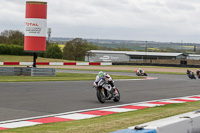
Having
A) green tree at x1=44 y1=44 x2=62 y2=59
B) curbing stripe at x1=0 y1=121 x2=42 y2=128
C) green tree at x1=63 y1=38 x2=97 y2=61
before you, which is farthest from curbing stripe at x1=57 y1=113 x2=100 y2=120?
green tree at x1=63 y1=38 x2=97 y2=61

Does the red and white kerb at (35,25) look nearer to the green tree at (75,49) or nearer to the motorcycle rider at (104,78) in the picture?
the motorcycle rider at (104,78)

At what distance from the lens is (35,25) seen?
32.0 metres

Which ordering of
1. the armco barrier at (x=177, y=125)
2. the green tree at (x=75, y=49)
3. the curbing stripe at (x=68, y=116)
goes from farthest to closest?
the green tree at (x=75, y=49)
the curbing stripe at (x=68, y=116)
the armco barrier at (x=177, y=125)

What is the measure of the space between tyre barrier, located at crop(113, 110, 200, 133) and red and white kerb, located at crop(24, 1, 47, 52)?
2679 centimetres

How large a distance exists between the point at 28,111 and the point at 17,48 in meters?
69.1

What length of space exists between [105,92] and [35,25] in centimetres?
1867

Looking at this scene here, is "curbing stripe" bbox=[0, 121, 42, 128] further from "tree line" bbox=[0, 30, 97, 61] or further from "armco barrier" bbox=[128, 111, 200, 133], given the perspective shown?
"tree line" bbox=[0, 30, 97, 61]

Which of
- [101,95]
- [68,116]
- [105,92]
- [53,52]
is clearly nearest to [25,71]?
[105,92]

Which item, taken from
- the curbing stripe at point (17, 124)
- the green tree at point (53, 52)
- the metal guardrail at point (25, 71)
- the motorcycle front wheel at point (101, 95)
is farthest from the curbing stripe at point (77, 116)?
the green tree at point (53, 52)

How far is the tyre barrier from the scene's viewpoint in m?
4.65

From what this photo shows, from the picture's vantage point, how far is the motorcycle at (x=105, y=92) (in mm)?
14133

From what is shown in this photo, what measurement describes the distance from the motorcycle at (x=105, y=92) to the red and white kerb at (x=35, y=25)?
18.5 meters

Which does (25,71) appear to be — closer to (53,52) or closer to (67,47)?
(53,52)

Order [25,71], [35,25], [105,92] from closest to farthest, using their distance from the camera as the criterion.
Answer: [105,92], [35,25], [25,71]
